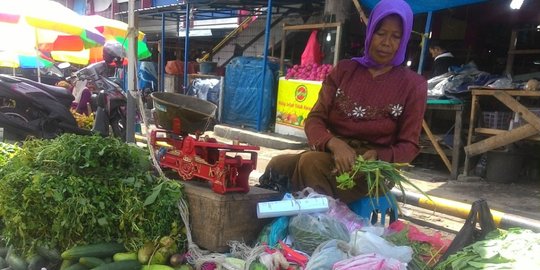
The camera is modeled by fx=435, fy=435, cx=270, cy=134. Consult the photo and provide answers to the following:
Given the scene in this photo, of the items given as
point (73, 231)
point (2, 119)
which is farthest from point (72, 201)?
point (2, 119)

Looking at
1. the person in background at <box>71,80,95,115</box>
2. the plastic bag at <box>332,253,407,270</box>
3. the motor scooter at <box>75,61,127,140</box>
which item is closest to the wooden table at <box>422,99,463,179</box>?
the motor scooter at <box>75,61,127,140</box>

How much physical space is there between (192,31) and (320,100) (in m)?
12.9

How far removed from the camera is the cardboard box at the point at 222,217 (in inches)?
87.0

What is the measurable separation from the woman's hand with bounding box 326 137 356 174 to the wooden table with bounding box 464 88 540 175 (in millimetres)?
4016

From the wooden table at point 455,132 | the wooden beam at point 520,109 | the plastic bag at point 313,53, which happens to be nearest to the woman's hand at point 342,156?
the wooden beam at point 520,109

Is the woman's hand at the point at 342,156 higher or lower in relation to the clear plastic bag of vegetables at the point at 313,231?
higher

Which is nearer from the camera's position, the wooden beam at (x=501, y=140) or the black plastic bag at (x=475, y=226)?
the black plastic bag at (x=475, y=226)

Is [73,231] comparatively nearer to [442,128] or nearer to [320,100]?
[320,100]

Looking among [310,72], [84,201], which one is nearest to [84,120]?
[310,72]

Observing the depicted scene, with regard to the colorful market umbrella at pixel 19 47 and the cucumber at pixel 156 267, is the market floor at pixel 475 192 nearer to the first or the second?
the cucumber at pixel 156 267

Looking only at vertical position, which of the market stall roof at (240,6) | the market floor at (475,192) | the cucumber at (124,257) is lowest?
the market floor at (475,192)

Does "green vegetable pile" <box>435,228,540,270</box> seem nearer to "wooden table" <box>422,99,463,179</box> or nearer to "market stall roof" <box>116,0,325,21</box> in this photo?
"wooden table" <box>422,99,463,179</box>

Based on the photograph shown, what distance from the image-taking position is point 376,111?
243 cm

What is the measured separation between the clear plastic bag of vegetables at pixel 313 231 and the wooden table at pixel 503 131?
4.18 m
